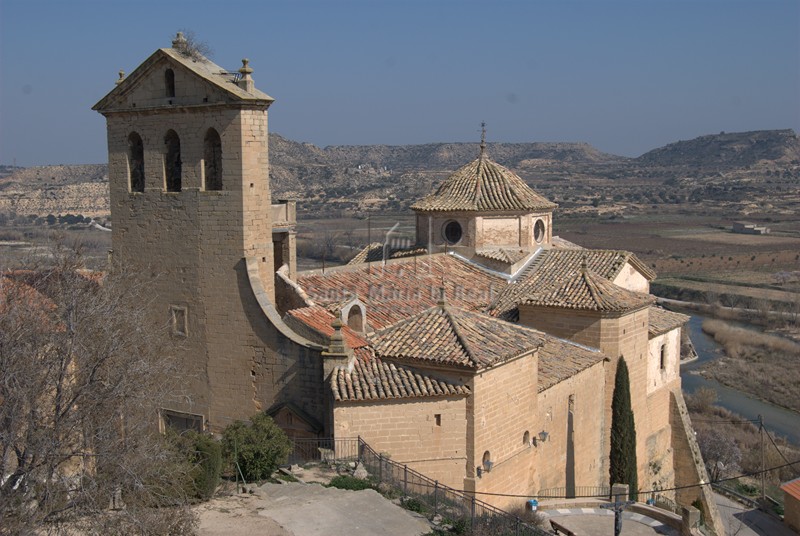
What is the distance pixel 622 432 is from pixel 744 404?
18.4m

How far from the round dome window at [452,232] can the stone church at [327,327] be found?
8.65ft

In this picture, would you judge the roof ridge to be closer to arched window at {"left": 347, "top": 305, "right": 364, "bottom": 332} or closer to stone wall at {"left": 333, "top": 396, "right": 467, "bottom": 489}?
stone wall at {"left": 333, "top": 396, "right": 467, "bottom": 489}

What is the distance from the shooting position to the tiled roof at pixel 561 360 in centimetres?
1499

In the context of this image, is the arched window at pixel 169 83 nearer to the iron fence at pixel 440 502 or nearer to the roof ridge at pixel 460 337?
the roof ridge at pixel 460 337

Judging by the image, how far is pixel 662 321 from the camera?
2012 cm

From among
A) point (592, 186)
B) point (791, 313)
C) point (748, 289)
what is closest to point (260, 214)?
point (791, 313)

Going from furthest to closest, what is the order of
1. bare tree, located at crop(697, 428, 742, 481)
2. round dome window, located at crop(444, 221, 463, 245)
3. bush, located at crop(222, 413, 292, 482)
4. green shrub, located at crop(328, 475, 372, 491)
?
1. bare tree, located at crop(697, 428, 742, 481)
2. round dome window, located at crop(444, 221, 463, 245)
3. bush, located at crop(222, 413, 292, 482)
4. green shrub, located at crop(328, 475, 372, 491)

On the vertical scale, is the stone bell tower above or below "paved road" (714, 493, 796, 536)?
above

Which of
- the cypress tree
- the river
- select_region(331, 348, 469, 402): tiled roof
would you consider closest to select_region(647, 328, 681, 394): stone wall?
the cypress tree

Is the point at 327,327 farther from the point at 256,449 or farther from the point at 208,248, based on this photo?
the point at 256,449

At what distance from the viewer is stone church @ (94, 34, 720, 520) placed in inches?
509

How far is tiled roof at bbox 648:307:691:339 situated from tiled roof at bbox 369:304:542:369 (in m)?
5.85

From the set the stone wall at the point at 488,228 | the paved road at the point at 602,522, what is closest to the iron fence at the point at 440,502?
the paved road at the point at 602,522

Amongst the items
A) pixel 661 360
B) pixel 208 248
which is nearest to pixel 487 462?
pixel 208 248
